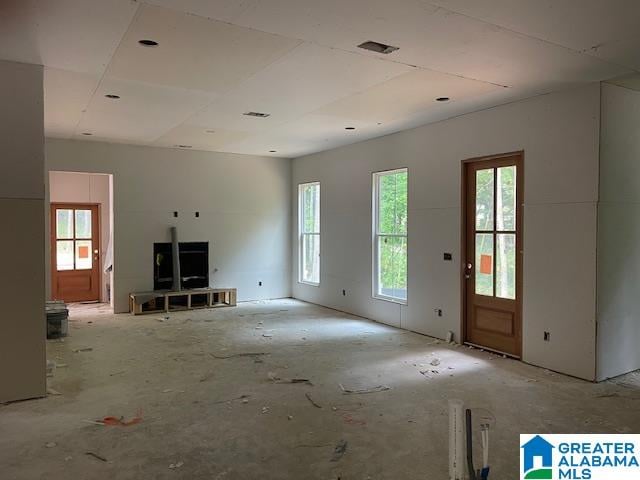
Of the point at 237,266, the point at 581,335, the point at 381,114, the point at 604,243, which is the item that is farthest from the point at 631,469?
the point at 237,266

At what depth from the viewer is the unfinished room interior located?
3.07 metres

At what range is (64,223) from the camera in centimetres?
897

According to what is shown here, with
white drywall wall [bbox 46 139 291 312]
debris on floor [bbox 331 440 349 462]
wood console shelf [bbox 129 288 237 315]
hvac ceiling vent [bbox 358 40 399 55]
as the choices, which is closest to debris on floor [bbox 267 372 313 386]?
debris on floor [bbox 331 440 349 462]

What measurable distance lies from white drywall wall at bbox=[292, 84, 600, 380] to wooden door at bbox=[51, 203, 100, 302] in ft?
14.8

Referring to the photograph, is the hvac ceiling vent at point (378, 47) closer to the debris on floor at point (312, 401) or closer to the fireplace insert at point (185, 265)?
the debris on floor at point (312, 401)

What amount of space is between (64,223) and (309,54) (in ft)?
23.1

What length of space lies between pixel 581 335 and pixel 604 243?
87 cm

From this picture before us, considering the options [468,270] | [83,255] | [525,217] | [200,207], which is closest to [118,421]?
[468,270]

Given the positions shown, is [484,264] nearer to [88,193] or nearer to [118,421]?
[118,421]

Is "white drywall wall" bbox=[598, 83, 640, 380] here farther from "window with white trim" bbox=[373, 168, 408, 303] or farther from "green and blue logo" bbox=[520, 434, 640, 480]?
"window with white trim" bbox=[373, 168, 408, 303]

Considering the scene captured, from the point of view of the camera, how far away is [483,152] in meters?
5.48

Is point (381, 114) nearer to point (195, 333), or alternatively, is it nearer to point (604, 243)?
point (604, 243)

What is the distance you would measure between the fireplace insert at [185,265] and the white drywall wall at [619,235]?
20.6ft

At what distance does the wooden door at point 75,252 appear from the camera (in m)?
8.88
